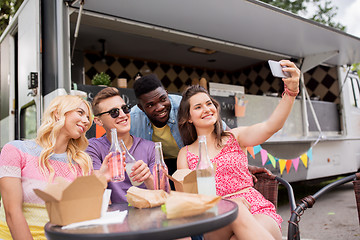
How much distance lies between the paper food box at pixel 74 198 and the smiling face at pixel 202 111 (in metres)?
1.14

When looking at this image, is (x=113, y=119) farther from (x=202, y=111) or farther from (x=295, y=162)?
(x=295, y=162)

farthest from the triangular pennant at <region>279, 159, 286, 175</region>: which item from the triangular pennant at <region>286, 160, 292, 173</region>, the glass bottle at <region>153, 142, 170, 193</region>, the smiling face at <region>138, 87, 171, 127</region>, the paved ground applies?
the glass bottle at <region>153, 142, 170, 193</region>

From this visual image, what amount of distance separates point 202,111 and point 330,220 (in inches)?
114

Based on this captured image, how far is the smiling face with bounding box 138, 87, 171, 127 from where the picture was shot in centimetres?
248

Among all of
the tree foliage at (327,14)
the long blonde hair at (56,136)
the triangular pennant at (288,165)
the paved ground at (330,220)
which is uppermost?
the tree foliage at (327,14)

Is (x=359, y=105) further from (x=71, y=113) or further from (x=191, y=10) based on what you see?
(x=71, y=113)

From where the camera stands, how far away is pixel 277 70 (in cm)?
178

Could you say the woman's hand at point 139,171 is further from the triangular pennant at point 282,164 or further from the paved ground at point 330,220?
the triangular pennant at point 282,164

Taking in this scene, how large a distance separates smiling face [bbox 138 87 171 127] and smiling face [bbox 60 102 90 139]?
0.69 m

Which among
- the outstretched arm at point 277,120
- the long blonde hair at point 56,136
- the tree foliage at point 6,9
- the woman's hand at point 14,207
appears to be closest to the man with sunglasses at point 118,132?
the long blonde hair at point 56,136

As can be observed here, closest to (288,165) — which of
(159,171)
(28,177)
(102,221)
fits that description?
(159,171)

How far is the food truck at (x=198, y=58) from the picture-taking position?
3.26 meters

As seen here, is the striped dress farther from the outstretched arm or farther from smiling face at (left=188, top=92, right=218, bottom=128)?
the outstretched arm

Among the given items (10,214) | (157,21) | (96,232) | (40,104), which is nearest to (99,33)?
(157,21)
